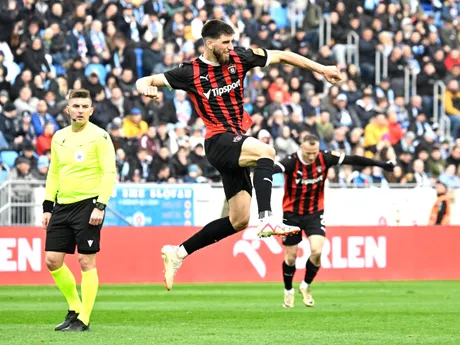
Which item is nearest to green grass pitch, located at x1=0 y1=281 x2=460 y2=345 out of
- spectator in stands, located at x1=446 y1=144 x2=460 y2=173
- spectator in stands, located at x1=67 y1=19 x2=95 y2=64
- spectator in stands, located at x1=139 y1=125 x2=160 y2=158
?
spectator in stands, located at x1=139 y1=125 x2=160 y2=158

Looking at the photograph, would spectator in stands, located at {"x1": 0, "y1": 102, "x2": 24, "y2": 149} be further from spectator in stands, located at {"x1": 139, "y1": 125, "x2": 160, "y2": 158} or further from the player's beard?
the player's beard

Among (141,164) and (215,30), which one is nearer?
(215,30)

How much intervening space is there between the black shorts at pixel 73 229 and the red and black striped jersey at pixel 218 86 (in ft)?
4.59

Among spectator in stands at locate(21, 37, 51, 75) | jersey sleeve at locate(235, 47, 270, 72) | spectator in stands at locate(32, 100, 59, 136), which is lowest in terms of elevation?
spectator in stands at locate(32, 100, 59, 136)

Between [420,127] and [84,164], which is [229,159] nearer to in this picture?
[84,164]

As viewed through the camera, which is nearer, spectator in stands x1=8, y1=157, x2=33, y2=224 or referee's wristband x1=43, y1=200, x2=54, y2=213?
referee's wristband x1=43, y1=200, x2=54, y2=213

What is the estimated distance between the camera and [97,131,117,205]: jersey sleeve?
35.3 feet

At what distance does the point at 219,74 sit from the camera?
34.6 ft

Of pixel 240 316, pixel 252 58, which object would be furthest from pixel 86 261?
pixel 240 316

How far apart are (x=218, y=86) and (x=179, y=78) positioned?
1.20ft

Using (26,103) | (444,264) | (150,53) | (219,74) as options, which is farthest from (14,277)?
(219,74)

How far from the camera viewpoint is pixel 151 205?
21.0m

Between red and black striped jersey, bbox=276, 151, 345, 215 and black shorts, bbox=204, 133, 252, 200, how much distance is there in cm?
510

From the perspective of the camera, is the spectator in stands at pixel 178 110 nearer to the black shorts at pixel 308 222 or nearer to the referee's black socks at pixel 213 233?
the black shorts at pixel 308 222
